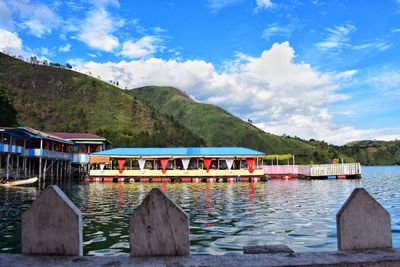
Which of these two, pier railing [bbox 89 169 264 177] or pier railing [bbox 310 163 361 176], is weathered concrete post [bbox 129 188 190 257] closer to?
pier railing [bbox 89 169 264 177]

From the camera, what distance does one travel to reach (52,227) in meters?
2.67

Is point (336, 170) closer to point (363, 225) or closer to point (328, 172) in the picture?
point (328, 172)

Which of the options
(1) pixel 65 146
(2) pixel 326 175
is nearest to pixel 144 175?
(1) pixel 65 146

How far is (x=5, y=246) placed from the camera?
9984 millimetres

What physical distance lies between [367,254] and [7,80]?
144 m

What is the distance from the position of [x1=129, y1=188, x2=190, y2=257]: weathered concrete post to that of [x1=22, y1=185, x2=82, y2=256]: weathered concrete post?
1.46 feet

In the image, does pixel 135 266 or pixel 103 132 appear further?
pixel 103 132

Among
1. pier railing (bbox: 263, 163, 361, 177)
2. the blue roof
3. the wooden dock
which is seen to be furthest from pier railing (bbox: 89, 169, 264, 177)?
pier railing (bbox: 263, 163, 361, 177)

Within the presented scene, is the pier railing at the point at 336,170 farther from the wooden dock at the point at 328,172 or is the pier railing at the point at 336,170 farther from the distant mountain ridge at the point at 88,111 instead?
the distant mountain ridge at the point at 88,111

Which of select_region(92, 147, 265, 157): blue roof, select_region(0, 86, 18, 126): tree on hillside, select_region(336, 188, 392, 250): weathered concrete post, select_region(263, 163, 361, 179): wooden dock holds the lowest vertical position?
select_region(263, 163, 361, 179): wooden dock

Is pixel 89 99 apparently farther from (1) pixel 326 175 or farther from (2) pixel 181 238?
(2) pixel 181 238

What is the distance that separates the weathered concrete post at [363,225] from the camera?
2.74 meters

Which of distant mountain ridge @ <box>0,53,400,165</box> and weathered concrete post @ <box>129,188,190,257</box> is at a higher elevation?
distant mountain ridge @ <box>0,53,400,165</box>

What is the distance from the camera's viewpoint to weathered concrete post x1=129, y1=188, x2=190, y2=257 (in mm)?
2602
